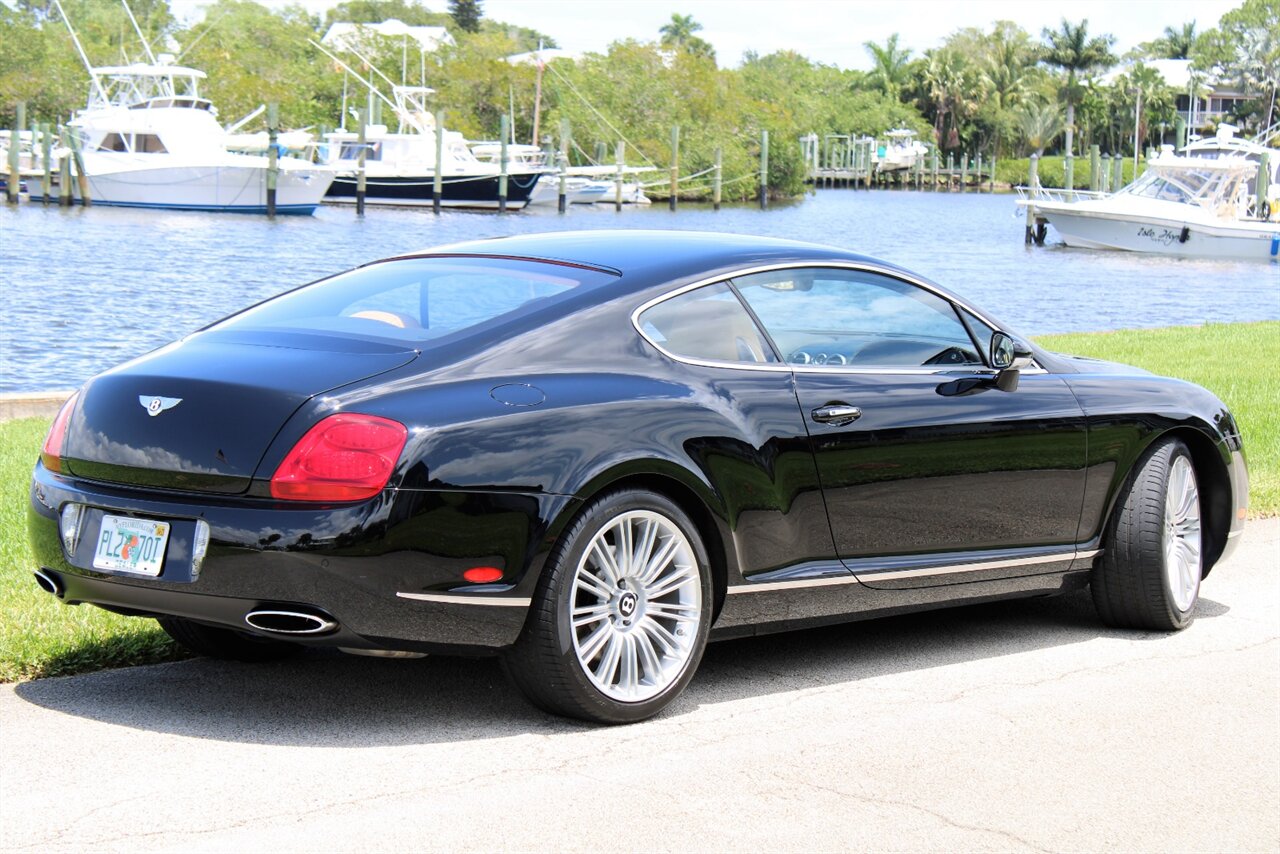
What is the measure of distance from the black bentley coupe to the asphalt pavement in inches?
10.1

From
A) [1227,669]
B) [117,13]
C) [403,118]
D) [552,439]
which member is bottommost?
[1227,669]

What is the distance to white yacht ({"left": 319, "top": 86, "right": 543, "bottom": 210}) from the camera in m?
69.3

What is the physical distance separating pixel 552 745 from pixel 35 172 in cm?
6508

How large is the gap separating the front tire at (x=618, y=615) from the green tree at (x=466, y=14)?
156m

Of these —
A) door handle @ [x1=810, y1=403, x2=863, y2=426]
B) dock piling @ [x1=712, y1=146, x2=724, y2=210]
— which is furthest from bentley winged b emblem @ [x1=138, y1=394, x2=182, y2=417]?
dock piling @ [x1=712, y1=146, x2=724, y2=210]

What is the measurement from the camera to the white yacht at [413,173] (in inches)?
2729

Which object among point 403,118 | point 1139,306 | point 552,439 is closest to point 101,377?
point 552,439

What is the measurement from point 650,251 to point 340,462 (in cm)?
159

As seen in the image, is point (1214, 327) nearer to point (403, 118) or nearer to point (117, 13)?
point (403, 118)

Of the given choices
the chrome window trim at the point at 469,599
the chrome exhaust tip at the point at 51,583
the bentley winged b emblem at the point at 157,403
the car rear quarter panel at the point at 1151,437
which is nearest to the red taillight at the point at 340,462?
the chrome window trim at the point at 469,599

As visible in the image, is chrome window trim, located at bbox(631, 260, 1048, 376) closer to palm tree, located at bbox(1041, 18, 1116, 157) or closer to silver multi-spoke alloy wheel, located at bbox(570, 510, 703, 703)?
silver multi-spoke alloy wheel, located at bbox(570, 510, 703, 703)

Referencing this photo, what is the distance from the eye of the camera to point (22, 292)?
31.4m

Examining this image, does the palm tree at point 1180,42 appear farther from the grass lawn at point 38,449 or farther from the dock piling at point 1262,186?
the grass lawn at point 38,449

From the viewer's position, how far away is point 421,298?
224 inches
